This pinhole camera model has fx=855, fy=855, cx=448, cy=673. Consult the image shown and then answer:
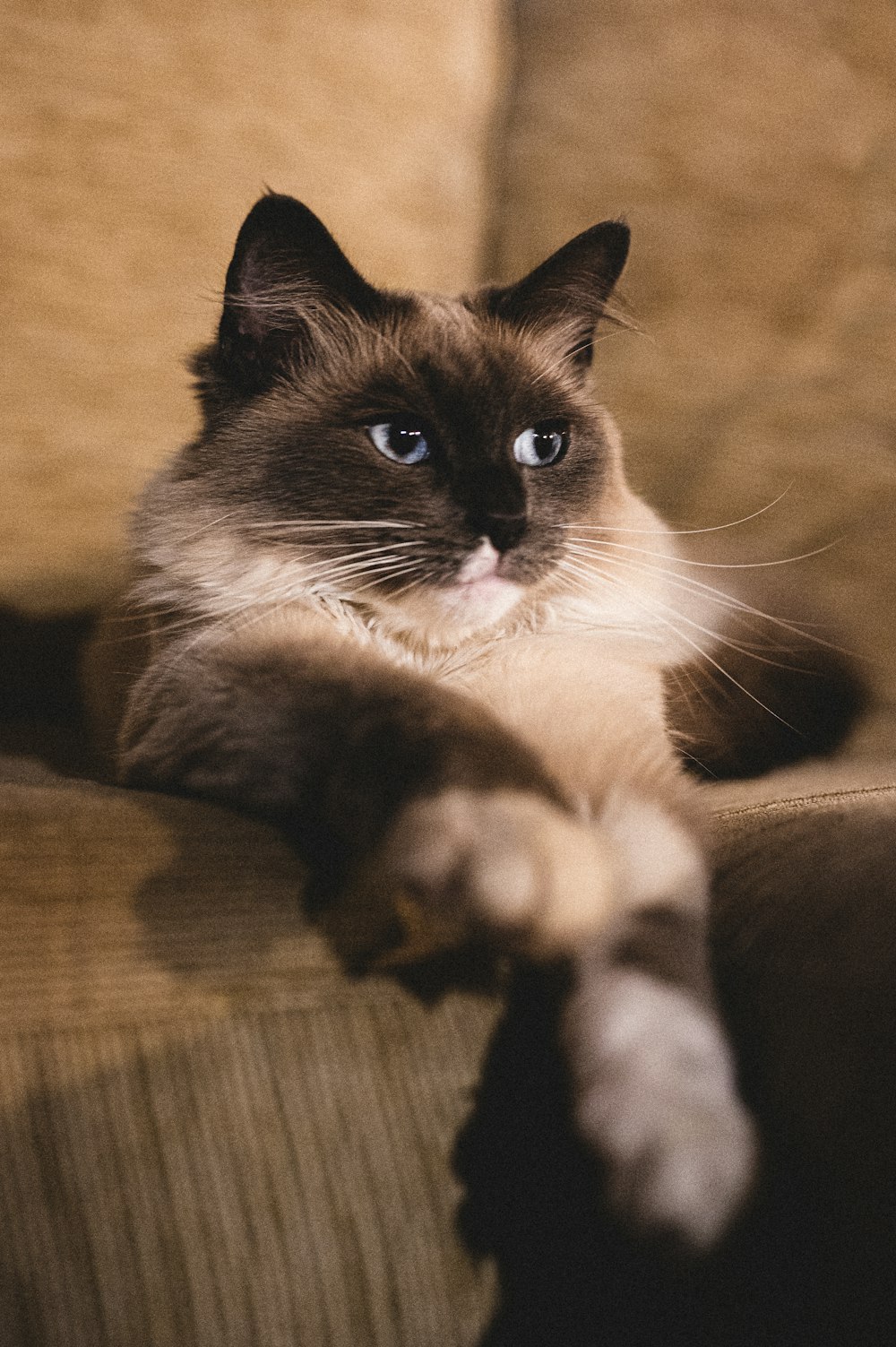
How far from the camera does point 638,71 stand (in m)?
1.33

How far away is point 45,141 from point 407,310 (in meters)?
0.73

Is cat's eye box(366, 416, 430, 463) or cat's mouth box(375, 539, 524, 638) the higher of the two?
cat's eye box(366, 416, 430, 463)

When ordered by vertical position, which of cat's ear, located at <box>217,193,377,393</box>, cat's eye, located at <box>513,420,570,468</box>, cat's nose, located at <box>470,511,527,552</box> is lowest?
cat's nose, located at <box>470,511,527,552</box>

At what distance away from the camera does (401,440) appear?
906mm

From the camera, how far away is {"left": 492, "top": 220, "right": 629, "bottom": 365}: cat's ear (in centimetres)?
101

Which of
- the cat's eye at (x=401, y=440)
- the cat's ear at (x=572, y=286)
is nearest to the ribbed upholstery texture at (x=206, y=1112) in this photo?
the cat's eye at (x=401, y=440)

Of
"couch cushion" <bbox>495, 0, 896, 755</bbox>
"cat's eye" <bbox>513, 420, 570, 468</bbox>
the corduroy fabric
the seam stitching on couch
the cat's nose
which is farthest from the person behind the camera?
"couch cushion" <bbox>495, 0, 896, 755</bbox>

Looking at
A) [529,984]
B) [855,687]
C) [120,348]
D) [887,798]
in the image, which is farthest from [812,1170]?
[120,348]

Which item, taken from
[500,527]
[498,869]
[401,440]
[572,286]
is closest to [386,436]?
[401,440]

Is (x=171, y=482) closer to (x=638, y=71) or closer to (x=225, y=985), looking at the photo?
(x=225, y=985)

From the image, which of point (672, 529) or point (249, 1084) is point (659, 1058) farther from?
point (672, 529)

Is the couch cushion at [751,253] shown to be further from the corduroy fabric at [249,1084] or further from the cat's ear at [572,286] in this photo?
the corduroy fabric at [249,1084]

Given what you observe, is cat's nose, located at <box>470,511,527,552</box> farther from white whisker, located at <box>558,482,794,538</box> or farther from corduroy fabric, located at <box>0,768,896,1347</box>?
corduroy fabric, located at <box>0,768,896,1347</box>

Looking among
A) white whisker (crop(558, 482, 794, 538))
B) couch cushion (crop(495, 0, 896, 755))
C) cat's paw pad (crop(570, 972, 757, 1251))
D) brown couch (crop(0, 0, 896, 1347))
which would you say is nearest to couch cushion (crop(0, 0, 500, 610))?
brown couch (crop(0, 0, 896, 1347))
